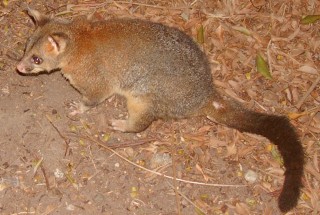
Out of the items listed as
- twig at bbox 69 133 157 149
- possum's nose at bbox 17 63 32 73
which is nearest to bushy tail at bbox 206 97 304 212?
twig at bbox 69 133 157 149

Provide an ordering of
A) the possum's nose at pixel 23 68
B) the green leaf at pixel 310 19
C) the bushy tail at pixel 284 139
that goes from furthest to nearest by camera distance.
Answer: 1. the green leaf at pixel 310 19
2. the possum's nose at pixel 23 68
3. the bushy tail at pixel 284 139

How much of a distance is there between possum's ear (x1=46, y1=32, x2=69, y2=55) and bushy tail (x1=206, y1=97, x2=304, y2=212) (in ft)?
6.40

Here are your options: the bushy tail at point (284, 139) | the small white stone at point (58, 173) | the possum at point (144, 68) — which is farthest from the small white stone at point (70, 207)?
the bushy tail at point (284, 139)

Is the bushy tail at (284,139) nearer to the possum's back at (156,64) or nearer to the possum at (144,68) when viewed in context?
the possum at (144,68)

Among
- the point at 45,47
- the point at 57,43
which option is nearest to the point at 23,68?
the point at 45,47

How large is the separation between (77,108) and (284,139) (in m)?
2.40

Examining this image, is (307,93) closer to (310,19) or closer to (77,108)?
(310,19)

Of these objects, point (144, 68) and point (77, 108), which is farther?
point (77, 108)

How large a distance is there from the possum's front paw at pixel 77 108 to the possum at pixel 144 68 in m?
0.38

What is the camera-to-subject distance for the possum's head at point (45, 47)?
15.8ft

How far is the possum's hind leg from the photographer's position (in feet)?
17.0

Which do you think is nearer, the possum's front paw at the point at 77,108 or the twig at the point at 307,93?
the possum's front paw at the point at 77,108

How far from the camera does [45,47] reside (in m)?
4.85

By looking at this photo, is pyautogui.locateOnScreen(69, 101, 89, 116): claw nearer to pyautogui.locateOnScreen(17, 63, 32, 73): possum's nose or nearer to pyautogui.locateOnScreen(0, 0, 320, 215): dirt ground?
pyautogui.locateOnScreen(0, 0, 320, 215): dirt ground
